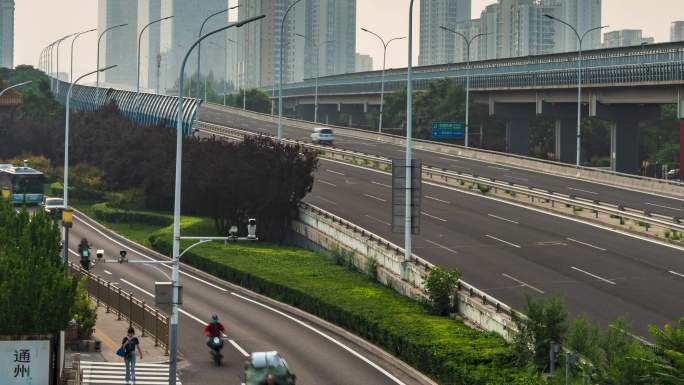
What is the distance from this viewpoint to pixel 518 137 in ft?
440

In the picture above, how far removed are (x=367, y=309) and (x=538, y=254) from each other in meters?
14.2

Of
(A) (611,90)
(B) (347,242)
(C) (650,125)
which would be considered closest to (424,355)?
(B) (347,242)

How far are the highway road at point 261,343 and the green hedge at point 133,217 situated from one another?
2442 centimetres

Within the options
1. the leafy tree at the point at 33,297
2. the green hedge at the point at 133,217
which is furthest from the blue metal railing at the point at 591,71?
the leafy tree at the point at 33,297

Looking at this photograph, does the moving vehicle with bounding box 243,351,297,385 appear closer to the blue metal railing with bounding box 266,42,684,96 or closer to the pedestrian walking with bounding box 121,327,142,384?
the pedestrian walking with bounding box 121,327,142,384

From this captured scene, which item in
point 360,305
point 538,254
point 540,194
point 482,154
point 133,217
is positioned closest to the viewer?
point 360,305

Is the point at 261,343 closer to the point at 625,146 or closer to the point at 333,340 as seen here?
the point at 333,340

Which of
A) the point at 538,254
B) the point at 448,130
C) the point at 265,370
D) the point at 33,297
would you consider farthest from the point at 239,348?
the point at 448,130

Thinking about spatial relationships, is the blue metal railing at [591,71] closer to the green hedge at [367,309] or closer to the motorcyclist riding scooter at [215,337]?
the green hedge at [367,309]

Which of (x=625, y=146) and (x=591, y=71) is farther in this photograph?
(x=625, y=146)

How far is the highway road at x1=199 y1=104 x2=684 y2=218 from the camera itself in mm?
73688

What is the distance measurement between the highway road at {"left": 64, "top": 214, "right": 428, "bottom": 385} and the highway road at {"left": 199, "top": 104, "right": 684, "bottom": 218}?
91.0ft

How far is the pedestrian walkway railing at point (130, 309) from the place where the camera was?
138ft

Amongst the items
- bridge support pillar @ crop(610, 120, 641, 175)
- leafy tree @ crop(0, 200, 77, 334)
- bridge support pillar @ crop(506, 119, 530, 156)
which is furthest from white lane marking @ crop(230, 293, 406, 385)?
bridge support pillar @ crop(506, 119, 530, 156)
